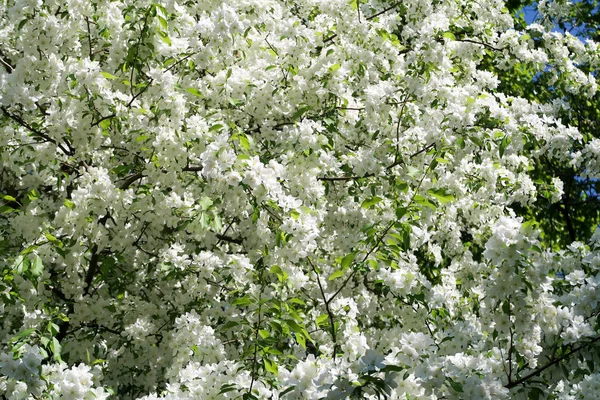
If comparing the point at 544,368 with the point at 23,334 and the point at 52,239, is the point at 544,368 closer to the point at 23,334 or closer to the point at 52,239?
the point at 23,334

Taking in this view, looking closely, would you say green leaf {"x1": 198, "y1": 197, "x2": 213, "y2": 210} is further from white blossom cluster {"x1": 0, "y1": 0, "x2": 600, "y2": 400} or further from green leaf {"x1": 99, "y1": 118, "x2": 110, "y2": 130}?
green leaf {"x1": 99, "y1": 118, "x2": 110, "y2": 130}

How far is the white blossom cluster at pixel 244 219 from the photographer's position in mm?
3574

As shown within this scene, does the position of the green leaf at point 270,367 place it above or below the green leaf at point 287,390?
above

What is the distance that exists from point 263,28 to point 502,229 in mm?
3222

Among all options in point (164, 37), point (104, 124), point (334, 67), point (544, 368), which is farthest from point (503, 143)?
point (104, 124)

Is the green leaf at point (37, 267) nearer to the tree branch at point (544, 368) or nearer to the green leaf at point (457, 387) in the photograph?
the green leaf at point (457, 387)

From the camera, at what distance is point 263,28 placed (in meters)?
5.94

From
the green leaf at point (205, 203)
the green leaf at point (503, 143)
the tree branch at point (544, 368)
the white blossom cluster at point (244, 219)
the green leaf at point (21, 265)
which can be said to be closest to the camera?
the tree branch at point (544, 368)

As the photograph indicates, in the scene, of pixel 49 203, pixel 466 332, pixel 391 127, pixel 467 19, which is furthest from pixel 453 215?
pixel 49 203

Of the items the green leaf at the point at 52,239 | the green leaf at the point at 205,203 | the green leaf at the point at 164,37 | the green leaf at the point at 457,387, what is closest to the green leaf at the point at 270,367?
the green leaf at the point at 457,387

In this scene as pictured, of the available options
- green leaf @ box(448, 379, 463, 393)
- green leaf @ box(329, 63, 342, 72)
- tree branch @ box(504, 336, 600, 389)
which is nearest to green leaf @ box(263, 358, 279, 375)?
green leaf @ box(448, 379, 463, 393)

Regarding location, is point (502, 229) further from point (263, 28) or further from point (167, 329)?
point (263, 28)

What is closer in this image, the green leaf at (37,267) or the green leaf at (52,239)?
the green leaf at (37,267)

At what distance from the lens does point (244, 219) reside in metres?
4.93
